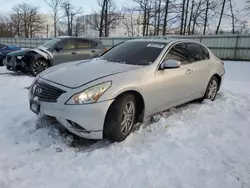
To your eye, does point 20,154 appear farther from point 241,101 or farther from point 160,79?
point 241,101

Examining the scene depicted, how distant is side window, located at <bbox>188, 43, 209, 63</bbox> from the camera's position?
4.51m

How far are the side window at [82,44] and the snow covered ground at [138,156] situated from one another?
532 cm

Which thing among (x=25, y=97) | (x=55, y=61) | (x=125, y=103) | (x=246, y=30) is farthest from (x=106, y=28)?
(x=125, y=103)

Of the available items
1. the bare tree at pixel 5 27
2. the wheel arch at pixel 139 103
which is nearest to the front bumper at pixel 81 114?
the wheel arch at pixel 139 103

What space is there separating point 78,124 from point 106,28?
32.0 meters

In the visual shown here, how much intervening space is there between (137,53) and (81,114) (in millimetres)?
1737

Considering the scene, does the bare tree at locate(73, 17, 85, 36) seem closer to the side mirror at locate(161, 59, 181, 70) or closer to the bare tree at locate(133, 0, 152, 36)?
the bare tree at locate(133, 0, 152, 36)

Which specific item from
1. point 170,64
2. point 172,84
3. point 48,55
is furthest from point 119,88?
point 48,55

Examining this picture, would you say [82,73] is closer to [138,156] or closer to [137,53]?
[137,53]

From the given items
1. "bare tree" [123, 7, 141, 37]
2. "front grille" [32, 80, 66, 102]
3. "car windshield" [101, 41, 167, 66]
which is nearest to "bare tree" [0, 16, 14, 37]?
"bare tree" [123, 7, 141, 37]

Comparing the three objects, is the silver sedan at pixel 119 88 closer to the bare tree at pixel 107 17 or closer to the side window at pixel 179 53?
the side window at pixel 179 53

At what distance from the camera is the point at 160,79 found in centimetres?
353

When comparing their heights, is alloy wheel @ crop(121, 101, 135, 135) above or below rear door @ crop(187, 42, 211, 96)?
below

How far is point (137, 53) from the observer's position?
12.9 ft
